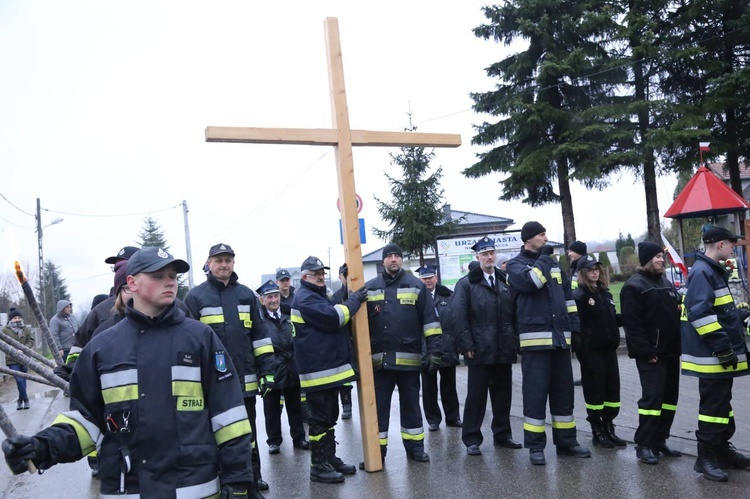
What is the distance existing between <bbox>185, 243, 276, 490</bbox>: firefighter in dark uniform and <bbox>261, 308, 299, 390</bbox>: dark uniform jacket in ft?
6.25

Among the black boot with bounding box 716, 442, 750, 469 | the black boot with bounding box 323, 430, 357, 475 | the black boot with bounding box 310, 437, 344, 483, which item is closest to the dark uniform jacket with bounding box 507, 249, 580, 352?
the black boot with bounding box 716, 442, 750, 469

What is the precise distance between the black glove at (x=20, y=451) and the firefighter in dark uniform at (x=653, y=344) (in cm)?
546

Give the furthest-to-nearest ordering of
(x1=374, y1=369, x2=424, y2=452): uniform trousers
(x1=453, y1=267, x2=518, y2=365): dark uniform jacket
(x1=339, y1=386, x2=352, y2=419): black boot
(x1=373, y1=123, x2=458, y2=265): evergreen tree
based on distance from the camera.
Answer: (x1=373, y1=123, x2=458, y2=265): evergreen tree
(x1=339, y1=386, x2=352, y2=419): black boot
(x1=453, y1=267, x2=518, y2=365): dark uniform jacket
(x1=374, y1=369, x2=424, y2=452): uniform trousers

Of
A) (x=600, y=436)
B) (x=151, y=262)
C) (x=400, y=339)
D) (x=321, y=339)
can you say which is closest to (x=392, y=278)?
(x=400, y=339)

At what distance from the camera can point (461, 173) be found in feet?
84.9

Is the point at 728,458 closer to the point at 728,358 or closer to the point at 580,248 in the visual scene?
the point at 728,358

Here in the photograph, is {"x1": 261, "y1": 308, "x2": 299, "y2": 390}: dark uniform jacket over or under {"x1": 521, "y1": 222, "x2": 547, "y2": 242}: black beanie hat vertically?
under

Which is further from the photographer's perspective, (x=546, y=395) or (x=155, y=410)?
(x=546, y=395)

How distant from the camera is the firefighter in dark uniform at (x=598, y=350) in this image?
754 cm

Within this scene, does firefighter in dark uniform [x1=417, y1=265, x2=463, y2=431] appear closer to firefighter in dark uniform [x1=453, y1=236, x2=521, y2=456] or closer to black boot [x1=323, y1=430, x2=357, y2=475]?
firefighter in dark uniform [x1=453, y1=236, x2=521, y2=456]

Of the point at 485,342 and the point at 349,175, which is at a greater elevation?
the point at 349,175

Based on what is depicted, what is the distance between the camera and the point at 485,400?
25.8 feet

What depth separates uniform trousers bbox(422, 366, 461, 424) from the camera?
9.30 meters

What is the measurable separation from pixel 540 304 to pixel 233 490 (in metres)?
4.52
